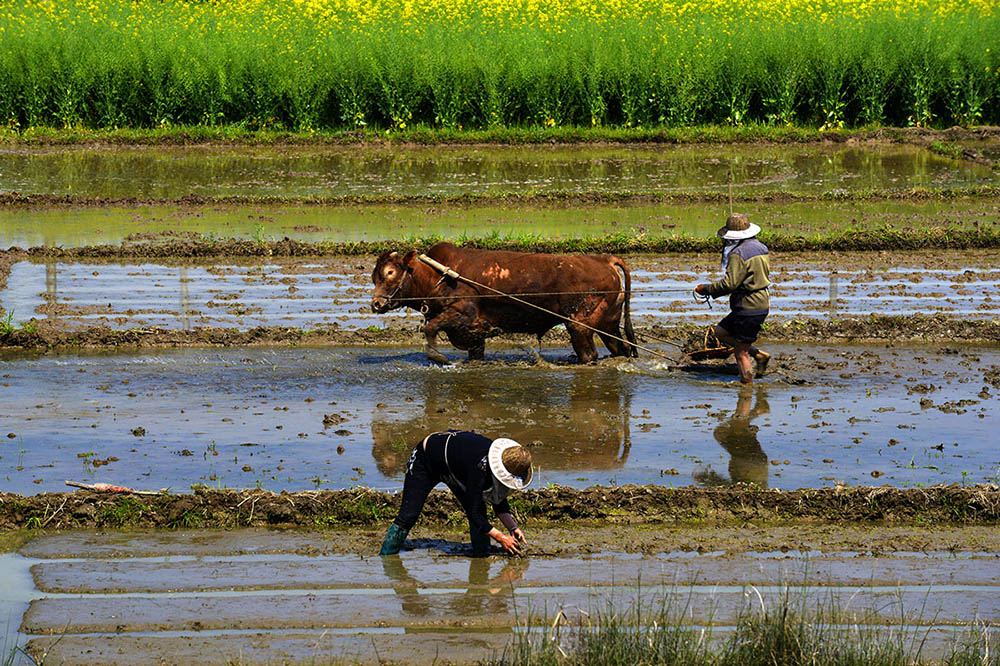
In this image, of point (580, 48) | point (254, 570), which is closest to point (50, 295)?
point (254, 570)

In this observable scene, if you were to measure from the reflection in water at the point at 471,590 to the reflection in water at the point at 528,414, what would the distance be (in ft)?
Result: 7.34

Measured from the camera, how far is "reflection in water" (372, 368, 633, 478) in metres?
11.4

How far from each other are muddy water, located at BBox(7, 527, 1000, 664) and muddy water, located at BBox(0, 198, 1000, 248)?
1164cm

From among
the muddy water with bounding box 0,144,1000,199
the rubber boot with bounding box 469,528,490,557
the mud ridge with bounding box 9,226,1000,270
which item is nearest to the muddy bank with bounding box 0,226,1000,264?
the mud ridge with bounding box 9,226,1000,270

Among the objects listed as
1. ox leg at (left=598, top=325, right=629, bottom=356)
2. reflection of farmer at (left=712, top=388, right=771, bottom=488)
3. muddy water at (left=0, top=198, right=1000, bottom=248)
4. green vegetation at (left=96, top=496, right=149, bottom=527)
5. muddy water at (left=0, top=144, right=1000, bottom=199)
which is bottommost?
green vegetation at (left=96, top=496, right=149, bottom=527)

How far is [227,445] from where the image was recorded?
453 inches

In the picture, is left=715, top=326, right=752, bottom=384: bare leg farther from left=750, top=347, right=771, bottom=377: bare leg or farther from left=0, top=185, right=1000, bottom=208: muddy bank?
left=0, top=185, right=1000, bottom=208: muddy bank

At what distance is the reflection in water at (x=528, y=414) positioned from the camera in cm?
1138

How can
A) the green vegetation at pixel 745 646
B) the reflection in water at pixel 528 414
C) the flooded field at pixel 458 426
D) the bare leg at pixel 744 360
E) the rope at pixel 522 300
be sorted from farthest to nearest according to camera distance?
the rope at pixel 522 300
the bare leg at pixel 744 360
the reflection in water at pixel 528 414
the flooded field at pixel 458 426
the green vegetation at pixel 745 646

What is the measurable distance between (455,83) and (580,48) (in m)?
3.21

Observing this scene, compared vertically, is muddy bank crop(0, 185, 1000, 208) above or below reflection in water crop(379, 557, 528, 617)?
above

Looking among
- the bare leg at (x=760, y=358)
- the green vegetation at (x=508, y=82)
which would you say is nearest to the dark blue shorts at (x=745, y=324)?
the bare leg at (x=760, y=358)

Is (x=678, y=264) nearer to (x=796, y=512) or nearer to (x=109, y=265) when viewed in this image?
(x=109, y=265)

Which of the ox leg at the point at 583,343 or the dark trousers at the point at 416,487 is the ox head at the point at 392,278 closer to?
the ox leg at the point at 583,343
